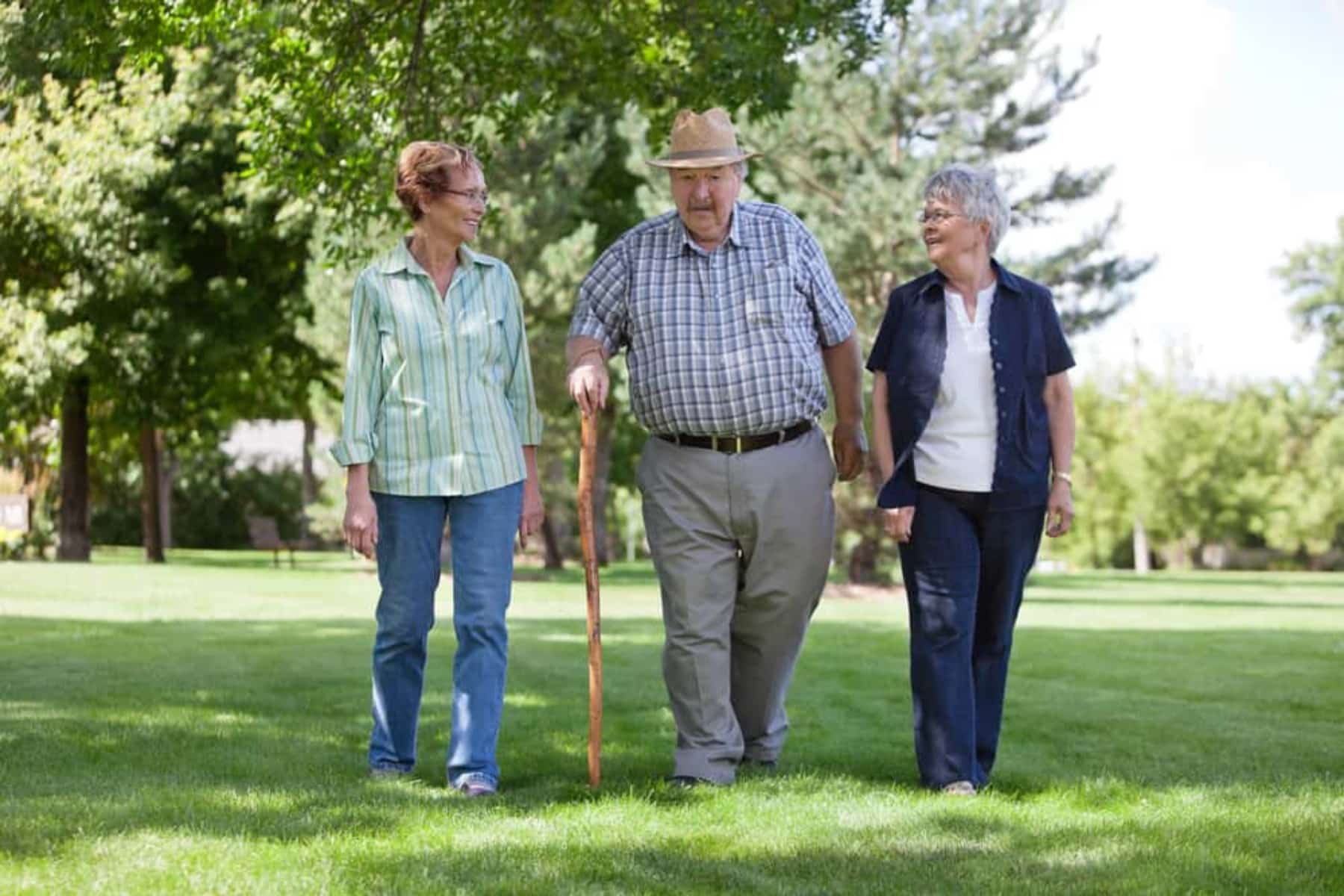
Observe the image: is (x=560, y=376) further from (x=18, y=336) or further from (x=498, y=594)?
(x=498, y=594)

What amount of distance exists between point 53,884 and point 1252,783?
12.7ft

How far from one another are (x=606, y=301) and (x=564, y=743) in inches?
77.4

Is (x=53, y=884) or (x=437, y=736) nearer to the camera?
(x=53, y=884)

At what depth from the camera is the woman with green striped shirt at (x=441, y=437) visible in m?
5.59

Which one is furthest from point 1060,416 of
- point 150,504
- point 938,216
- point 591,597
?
point 150,504

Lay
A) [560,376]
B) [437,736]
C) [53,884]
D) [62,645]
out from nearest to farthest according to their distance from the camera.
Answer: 1. [53,884]
2. [437,736]
3. [62,645]
4. [560,376]

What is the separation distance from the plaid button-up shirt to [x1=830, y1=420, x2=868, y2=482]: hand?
0.55 ft

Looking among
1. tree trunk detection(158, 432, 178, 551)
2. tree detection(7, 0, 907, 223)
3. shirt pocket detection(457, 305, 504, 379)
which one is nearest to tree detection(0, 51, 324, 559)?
tree trunk detection(158, 432, 178, 551)

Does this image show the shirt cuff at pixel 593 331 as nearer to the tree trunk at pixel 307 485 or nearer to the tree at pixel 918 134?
the tree at pixel 918 134

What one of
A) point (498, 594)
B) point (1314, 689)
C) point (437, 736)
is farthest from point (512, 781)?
point (1314, 689)

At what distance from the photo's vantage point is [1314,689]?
32.9ft

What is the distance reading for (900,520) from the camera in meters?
5.77

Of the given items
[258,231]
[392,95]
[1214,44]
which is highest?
[1214,44]

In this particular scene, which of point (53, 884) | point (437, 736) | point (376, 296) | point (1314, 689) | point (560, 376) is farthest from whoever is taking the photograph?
point (560, 376)
